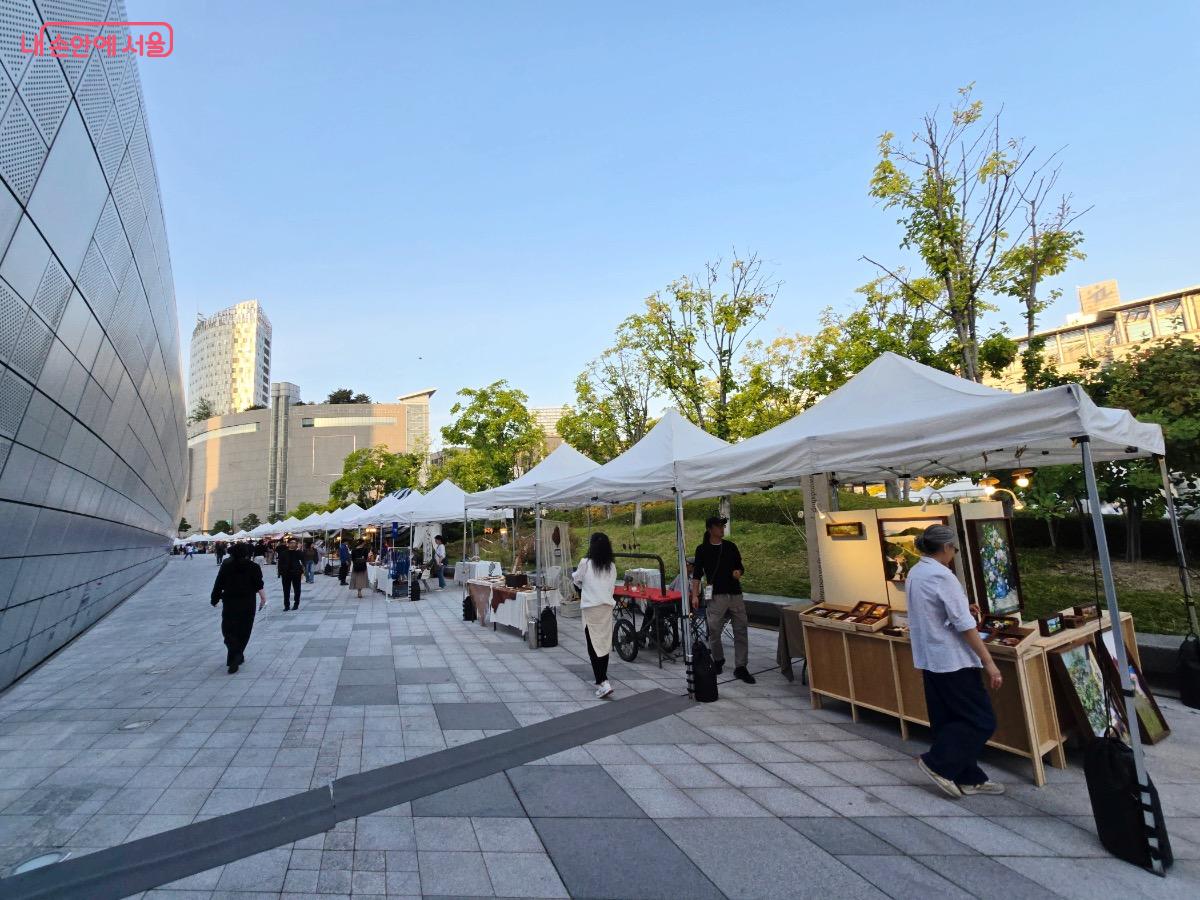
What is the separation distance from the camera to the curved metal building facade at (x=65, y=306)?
5.66 meters

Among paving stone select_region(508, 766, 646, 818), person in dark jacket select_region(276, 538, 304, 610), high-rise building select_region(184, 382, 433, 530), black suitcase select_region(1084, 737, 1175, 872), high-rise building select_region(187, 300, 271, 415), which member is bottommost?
paving stone select_region(508, 766, 646, 818)

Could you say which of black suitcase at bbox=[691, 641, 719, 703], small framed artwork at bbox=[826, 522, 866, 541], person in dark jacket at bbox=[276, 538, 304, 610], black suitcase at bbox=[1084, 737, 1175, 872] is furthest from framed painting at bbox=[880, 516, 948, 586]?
person in dark jacket at bbox=[276, 538, 304, 610]

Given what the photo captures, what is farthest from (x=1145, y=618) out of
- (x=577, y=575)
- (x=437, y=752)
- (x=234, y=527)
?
(x=234, y=527)

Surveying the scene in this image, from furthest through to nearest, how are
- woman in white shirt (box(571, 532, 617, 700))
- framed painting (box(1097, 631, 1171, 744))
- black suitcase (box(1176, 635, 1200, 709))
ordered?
woman in white shirt (box(571, 532, 617, 700)) → black suitcase (box(1176, 635, 1200, 709)) → framed painting (box(1097, 631, 1171, 744))

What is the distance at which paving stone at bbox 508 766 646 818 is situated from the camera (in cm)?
353

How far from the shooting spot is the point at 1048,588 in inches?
378

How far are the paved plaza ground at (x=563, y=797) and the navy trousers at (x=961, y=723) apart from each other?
201mm

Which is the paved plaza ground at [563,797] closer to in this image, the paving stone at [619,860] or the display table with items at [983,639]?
the paving stone at [619,860]

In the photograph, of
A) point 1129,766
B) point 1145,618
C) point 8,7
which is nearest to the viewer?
point 1129,766

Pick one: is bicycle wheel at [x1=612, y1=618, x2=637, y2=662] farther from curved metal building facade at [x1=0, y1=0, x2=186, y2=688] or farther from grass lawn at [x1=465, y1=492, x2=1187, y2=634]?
curved metal building facade at [x1=0, y1=0, x2=186, y2=688]

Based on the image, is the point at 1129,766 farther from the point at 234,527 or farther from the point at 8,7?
the point at 234,527

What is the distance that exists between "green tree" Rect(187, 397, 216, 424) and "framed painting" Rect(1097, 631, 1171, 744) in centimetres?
15227

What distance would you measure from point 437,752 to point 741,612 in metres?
3.57

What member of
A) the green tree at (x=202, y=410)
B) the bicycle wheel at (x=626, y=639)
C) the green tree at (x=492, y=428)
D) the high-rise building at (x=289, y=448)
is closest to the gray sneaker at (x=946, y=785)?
the bicycle wheel at (x=626, y=639)
